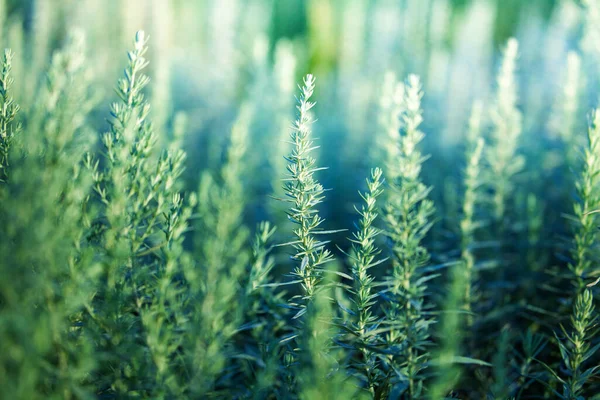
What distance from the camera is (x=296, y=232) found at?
23.7 inches

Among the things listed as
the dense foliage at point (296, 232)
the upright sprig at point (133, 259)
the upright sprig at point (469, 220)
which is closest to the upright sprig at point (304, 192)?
the dense foliage at point (296, 232)

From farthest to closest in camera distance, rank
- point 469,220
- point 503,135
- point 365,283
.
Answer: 1. point 503,135
2. point 469,220
3. point 365,283

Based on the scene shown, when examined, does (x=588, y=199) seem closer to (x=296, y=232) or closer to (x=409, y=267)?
(x=409, y=267)

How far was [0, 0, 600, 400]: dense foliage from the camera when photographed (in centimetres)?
49

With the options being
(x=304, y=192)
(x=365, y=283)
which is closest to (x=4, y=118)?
(x=304, y=192)

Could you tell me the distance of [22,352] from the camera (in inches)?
15.9

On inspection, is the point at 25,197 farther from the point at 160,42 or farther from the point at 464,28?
the point at 464,28

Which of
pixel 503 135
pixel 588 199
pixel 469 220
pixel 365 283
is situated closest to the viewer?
pixel 365 283

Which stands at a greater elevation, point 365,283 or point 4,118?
point 4,118

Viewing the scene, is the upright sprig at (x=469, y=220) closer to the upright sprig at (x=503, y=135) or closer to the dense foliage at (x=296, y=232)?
the dense foliage at (x=296, y=232)

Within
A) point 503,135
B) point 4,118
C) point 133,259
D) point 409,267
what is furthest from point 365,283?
point 503,135

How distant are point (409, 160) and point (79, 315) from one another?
0.47m

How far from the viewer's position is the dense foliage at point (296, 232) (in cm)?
49

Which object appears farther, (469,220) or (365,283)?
(469,220)
